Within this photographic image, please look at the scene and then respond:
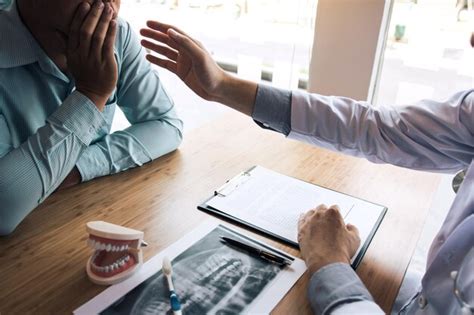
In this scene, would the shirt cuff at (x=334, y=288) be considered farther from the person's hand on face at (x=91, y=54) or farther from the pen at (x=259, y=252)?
the person's hand on face at (x=91, y=54)

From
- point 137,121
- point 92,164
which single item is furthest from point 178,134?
point 92,164

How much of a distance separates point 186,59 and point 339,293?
64 cm

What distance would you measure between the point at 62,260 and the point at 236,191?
38 centimetres

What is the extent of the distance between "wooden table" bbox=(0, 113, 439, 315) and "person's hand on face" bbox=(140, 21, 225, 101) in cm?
20

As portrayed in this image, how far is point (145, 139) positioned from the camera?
1.01 meters

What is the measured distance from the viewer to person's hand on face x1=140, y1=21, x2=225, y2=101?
0.92 meters

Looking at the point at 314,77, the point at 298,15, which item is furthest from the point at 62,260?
the point at 298,15

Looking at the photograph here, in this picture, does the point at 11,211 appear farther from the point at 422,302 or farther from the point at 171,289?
the point at 422,302

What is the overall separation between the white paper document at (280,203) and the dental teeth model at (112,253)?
0.74 ft

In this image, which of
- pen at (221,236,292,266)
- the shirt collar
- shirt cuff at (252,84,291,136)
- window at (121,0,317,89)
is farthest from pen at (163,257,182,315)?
window at (121,0,317,89)

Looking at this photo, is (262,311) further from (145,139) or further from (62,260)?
(145,139)

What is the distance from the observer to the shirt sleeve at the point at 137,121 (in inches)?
36.9

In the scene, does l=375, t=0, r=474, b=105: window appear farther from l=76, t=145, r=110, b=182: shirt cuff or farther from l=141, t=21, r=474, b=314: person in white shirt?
l=76, t=145, r=110, b=182: shirt cuff

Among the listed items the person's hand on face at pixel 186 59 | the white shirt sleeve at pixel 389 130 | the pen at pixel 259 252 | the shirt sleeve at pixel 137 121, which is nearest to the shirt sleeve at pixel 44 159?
the shirt sleeve at pixel 137 121
